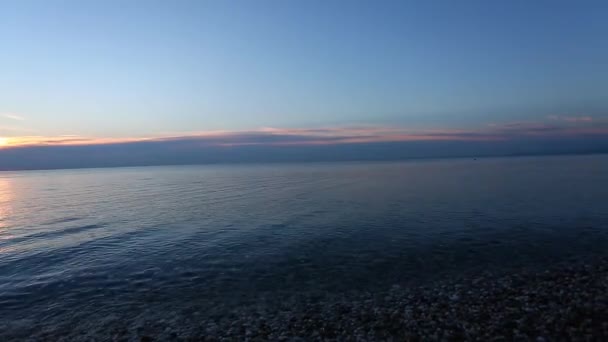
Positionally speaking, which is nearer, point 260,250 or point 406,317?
point 406,317

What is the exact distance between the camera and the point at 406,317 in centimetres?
1488

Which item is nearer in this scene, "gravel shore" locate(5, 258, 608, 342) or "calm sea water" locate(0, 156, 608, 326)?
"gravel shore" locate(5, 258, 608, 342)

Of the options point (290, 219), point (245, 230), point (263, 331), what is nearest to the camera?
point (263, 331)

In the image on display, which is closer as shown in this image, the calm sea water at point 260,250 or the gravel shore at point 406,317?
the gravel shore at point 406,317

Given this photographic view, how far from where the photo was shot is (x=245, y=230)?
119ft

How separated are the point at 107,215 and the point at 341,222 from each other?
35.8 metres

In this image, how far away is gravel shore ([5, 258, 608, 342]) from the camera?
13367 mm

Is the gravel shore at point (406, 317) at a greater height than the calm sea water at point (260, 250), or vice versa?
the gravel shore at point (406, 317)

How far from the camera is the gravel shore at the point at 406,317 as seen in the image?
13.4 meters

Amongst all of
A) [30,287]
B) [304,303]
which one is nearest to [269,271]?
[304,303]

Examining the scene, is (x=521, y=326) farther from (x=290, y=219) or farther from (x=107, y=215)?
(x=107, y=215)

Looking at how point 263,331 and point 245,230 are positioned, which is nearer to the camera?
point 263,331

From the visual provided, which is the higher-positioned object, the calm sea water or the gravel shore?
the gravel shore

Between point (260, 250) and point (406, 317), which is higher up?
point (406, 317)
